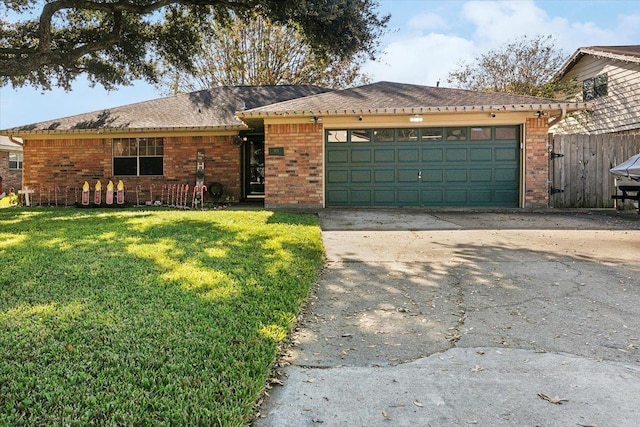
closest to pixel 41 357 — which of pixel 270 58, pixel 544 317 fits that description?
pixel 544 317

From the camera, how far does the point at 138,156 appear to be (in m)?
14.1

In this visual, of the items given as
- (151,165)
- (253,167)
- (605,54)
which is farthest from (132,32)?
(605,54)

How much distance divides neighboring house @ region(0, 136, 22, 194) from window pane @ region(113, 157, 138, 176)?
39.6 feet

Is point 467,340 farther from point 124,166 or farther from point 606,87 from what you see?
point 606,87

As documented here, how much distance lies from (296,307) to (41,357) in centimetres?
180

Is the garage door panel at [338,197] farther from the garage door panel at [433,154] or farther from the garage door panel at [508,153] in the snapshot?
the garage door panel at [508,153]

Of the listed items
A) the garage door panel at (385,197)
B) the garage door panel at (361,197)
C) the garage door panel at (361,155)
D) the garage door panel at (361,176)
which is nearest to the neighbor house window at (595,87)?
the garage door panel at (385,197)

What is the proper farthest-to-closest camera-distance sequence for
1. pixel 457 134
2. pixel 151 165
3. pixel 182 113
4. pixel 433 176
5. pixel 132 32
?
1. pixel 182 113
2. pixel 151 165
3. pixel 132 32
4. pixel 433 176
5. pixel 457 134

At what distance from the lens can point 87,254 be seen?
215 inches

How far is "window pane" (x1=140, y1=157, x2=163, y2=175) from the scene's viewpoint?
14.0 metres

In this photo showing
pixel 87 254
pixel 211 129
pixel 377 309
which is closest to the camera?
pixel 377 309

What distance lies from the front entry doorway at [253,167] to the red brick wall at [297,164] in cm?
340

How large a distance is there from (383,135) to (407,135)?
0.63 m

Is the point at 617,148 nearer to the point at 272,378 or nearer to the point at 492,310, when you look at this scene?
the point at 492,310
